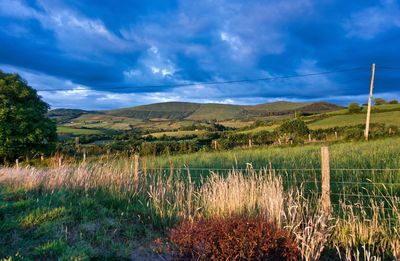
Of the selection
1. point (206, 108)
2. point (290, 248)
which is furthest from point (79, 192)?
point (206, 108)

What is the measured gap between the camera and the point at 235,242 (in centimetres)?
414

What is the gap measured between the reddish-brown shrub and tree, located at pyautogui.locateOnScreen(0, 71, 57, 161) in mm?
24456

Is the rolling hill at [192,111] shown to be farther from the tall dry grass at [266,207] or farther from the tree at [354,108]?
the tall dry grass at [266,207]

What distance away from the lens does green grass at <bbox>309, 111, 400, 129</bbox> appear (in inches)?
1579

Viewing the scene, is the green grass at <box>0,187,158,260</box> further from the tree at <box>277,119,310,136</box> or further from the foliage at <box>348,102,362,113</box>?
the foliage at <box>348,102,362,113</box>

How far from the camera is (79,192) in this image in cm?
793

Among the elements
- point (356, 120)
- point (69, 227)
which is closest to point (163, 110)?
point (356, 120)

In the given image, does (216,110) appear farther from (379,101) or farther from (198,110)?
(379,101)

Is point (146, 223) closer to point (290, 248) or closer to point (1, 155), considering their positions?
point (290, 248)

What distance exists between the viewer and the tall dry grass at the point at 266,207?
15.5ft

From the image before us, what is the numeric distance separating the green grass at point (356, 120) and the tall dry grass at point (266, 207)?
1467 inches

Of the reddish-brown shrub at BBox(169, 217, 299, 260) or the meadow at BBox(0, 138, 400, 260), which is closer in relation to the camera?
the reddish-brown shrub at BBox(169, 217, 299, 260)

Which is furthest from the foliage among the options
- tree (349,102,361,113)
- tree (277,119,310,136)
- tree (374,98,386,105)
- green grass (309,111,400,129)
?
tree (277,119,310,136)

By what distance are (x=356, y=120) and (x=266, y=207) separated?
42.9 m
